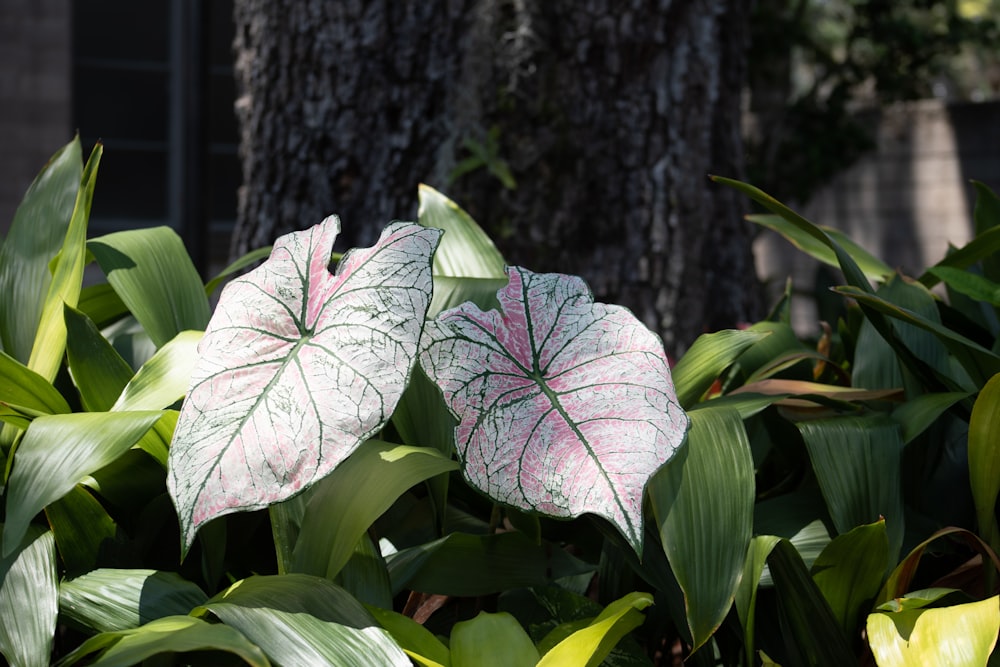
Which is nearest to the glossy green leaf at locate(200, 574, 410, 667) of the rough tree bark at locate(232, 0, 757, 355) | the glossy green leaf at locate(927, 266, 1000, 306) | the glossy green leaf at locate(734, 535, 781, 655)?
the glossy green leaf at locate(734, 535, 781, 655)

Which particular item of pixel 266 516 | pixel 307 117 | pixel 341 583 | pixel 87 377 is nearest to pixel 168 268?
pixel 87 377

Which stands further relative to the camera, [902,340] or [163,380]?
[902,340]

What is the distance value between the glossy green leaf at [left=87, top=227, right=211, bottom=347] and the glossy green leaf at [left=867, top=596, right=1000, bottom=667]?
60 centimetres

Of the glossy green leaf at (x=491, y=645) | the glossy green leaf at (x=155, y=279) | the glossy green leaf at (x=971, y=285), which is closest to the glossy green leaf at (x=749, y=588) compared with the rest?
the glossy green leaf at (x=491, y=645)

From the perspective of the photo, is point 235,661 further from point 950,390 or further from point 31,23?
point 31,23

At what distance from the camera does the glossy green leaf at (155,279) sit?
2.72 ft

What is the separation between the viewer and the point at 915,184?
7.59m

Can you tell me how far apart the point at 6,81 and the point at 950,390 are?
599 centimetres

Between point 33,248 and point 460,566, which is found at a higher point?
point 33,248

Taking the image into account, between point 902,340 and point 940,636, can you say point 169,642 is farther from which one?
point 902,340

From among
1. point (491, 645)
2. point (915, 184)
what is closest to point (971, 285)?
point (491, 645)

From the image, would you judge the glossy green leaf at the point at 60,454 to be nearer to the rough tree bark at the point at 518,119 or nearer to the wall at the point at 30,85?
the rough tree bark at the point at 518,119

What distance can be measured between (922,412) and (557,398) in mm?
296

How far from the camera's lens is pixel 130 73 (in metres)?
6.07
